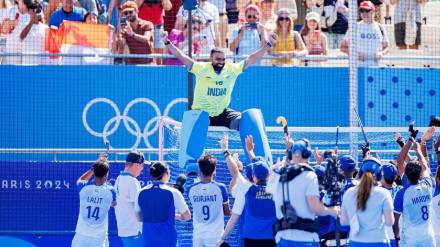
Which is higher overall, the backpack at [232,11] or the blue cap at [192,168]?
the backpack at [232,11]

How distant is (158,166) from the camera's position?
13023mm

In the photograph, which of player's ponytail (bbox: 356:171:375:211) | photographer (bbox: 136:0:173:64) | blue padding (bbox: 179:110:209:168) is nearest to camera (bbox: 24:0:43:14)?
photographer (bbox: 136:0:173:64)

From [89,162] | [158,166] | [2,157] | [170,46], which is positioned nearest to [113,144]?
[89,162]

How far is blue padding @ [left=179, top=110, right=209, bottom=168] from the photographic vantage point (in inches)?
582

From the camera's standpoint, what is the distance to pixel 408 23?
19344 mm

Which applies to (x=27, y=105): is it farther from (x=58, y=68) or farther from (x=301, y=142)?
(x=301, y=142)

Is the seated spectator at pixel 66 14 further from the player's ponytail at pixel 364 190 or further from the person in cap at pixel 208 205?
the player's ponytail at pixel 364 190

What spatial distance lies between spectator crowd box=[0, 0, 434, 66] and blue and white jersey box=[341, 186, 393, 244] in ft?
21.0

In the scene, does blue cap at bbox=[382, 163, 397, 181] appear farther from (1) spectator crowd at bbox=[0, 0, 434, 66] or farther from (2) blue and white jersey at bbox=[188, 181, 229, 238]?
(1) spectator crowd at bbox=[0, 0, 434, 66]

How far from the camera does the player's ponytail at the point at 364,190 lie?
1156 centimetres

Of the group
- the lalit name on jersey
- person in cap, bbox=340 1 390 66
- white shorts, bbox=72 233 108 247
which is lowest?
white shorts, bbox=72 233 108 247

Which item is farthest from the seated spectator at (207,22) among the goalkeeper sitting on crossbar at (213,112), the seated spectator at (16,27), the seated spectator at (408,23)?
the goalkeeper sitting on crossbar at (213,112)

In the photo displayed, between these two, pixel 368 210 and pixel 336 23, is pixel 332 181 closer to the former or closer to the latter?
pixel 368 210

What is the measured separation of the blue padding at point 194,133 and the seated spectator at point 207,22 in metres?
3.91
